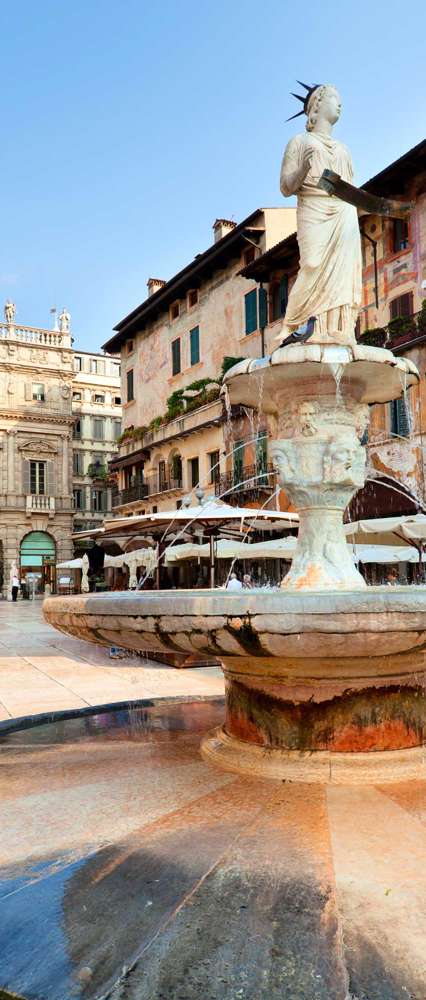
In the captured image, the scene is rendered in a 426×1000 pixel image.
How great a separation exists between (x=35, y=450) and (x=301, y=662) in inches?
1953

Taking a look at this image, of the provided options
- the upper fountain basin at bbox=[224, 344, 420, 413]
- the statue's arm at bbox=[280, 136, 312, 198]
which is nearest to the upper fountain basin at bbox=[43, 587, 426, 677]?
the upper fountain basin at bbox=[224, 344, 420, 413]

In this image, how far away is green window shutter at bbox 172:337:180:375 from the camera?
34375mm

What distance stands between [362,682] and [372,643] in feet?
2.04

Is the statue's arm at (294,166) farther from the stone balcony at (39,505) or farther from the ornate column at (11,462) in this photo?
the ornate column at (11,462)

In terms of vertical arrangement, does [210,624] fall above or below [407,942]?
above

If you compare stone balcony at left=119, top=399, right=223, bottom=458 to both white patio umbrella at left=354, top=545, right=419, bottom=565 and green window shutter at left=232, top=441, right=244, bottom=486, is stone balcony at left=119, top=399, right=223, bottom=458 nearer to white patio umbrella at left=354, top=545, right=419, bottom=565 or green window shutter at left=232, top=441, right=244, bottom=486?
green window shutter at left=232, top=441, right=244, bottom=486

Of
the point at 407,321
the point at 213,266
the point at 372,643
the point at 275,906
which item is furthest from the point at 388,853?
the point at 213,266

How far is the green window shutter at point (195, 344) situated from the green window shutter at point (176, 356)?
1.42 metres

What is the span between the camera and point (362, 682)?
3.67 meters

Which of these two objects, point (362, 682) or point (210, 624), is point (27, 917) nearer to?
point (210, 624)

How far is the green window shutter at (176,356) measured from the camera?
113 feet

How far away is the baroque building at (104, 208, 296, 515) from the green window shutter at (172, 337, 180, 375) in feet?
0.15

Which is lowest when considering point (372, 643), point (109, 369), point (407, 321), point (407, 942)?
point (407, 942)

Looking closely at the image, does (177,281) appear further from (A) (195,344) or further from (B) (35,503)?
(B) (35,503)
